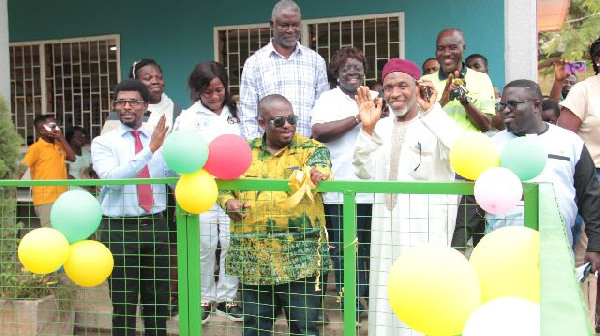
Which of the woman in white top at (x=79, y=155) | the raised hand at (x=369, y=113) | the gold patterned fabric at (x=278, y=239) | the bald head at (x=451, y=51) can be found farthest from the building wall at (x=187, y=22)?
the gold patterned fabric at (x=278, y=239)

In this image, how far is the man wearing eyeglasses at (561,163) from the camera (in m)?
3.63

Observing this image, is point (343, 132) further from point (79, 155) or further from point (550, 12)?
point (550, 12)

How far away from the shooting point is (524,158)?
2.96m

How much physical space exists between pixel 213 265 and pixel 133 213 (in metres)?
0.79

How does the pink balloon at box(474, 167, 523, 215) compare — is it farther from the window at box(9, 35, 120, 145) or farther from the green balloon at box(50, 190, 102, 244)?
the window at box(9, 35, 120, 145)

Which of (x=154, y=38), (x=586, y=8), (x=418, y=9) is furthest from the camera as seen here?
(x=586, y=8)

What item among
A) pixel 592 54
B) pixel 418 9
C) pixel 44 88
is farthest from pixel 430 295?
pixel 44 88

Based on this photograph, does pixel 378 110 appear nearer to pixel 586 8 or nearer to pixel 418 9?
pixel 418 9

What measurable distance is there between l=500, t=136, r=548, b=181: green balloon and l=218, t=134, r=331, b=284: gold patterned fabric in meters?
Result: 0.94

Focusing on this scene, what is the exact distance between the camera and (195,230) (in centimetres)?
349

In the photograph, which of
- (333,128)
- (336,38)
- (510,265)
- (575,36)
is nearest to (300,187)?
(510,265)

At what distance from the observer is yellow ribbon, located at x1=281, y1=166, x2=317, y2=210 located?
127 inches

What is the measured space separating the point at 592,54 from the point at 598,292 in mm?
1671

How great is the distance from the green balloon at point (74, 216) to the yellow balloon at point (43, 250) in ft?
0.22
